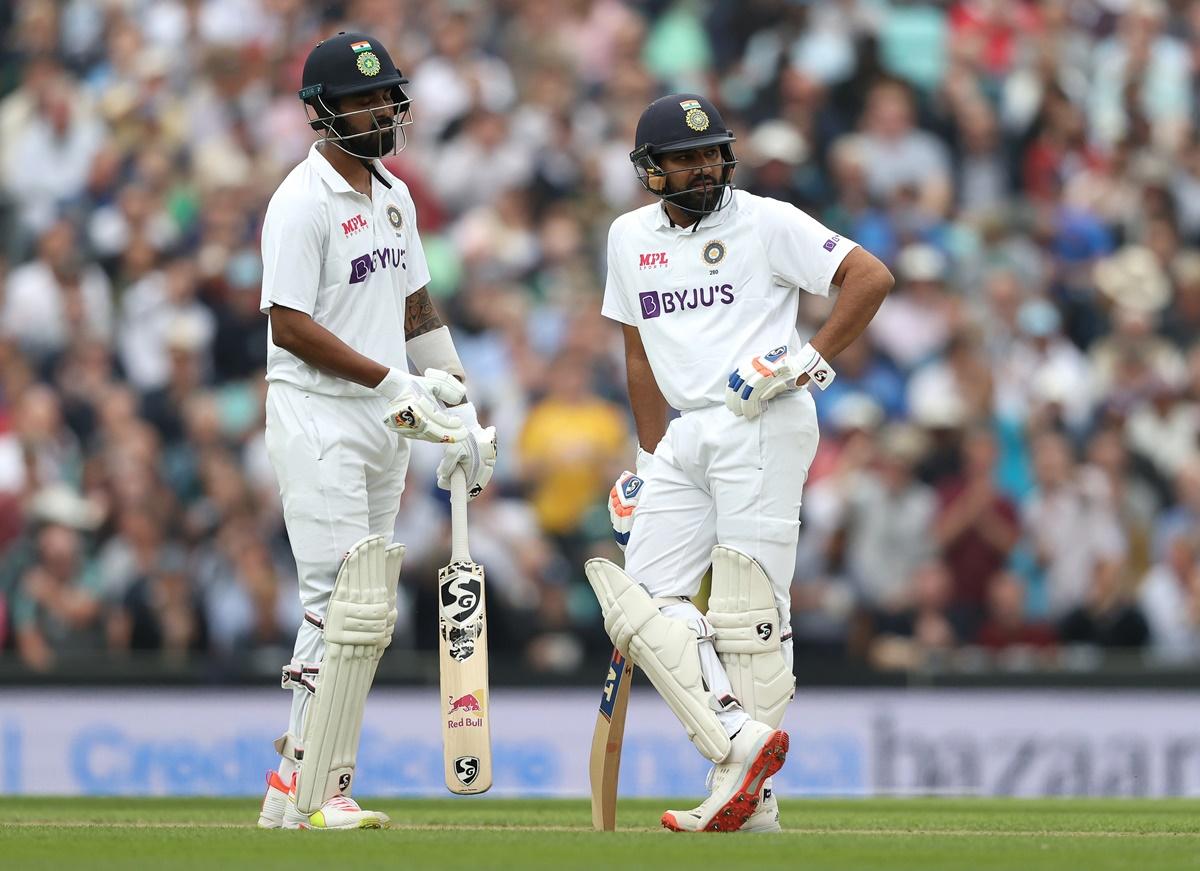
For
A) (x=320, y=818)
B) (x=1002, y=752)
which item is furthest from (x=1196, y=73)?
(x=320, y=818)

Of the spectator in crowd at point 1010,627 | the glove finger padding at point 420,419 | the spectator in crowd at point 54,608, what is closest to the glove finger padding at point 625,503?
the glove finger padding at point 420,419

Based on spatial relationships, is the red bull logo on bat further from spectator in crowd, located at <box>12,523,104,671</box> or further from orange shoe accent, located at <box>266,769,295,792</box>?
spectator in crowd, located at <box>12,523,104,671</box>

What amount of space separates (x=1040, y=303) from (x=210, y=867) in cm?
907

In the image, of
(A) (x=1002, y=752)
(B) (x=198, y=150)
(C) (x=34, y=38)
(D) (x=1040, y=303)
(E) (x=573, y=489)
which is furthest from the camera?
(C) (x=34, y=38)

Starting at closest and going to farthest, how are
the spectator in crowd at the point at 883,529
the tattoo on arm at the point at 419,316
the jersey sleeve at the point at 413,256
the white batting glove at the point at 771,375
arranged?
the white batting glove at the point at 771,375 → the jersey sleeve at the point at 413,256 → the tattoo on arm at the point at 419,316 → the spectator in crowd at the point at 883,529

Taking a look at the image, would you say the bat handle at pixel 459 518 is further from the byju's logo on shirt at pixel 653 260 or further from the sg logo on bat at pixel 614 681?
the byju's logo on shirt at pixel 653 260

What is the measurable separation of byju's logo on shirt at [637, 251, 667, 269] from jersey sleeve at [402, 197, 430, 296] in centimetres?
79

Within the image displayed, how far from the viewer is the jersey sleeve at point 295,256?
730 centimetres

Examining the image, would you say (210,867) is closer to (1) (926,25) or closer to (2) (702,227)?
(2) (702,227)

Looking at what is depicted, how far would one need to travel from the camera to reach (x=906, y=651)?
465 inches

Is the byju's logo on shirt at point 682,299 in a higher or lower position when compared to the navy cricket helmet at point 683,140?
lower

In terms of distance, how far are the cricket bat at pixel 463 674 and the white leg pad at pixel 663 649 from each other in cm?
42

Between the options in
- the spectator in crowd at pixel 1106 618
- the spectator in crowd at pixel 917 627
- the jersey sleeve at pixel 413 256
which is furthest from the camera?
the spectator in crowd at pixel 1106 618

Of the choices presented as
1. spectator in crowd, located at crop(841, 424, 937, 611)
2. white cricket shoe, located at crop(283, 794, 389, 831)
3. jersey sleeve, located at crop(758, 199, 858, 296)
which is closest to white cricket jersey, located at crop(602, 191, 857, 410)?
jersey sleeve, located at crop(758, 199, 858, 296)
